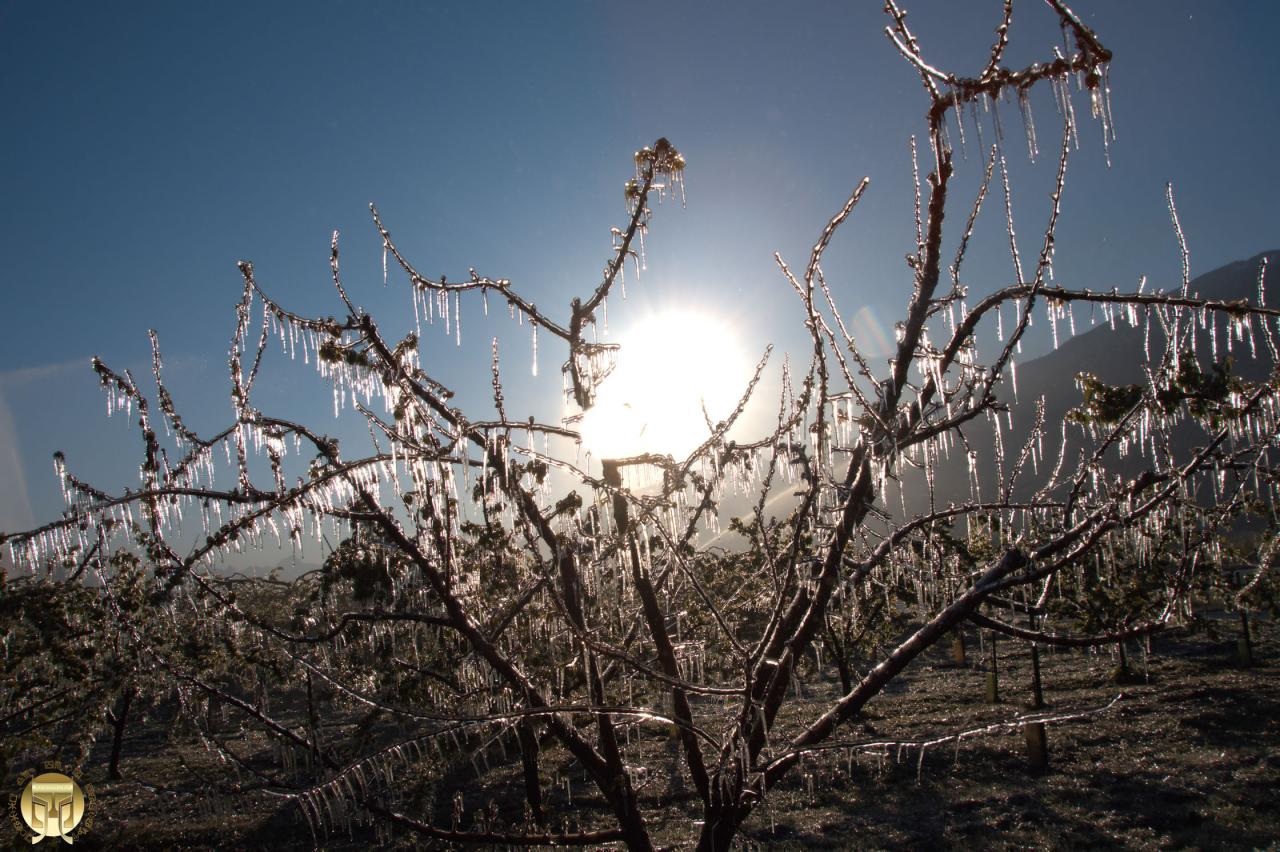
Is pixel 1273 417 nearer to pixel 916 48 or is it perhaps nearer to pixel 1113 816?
pixel 916 48

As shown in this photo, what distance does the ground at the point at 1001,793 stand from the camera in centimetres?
1007

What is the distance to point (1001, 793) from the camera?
1197cm

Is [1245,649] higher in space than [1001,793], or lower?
higher

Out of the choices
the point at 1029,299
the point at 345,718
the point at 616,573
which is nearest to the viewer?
the point at 1029,299

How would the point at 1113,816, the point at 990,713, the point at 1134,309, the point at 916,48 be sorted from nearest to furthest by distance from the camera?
the point at 916,48 < the point at 1134,309 < the point at 1113,816 < the point at 990,713

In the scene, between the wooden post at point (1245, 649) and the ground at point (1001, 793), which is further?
the wooden post at point (1245, 649)

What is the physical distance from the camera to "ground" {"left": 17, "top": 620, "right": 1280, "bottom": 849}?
10.1 meters

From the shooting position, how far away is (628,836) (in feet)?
10.00

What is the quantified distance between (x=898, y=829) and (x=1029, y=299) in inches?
465

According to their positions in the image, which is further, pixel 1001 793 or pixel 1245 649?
pixel 1245 649

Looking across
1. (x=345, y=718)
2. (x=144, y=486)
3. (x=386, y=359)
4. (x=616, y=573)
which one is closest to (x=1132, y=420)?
(x=616, y=573)

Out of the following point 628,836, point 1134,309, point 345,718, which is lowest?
point 345,718

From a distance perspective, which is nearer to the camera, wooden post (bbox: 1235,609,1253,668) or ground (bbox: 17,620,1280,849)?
ground (bbox: 17,620,1280,849)

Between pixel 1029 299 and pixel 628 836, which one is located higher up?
pixel 1029 299
